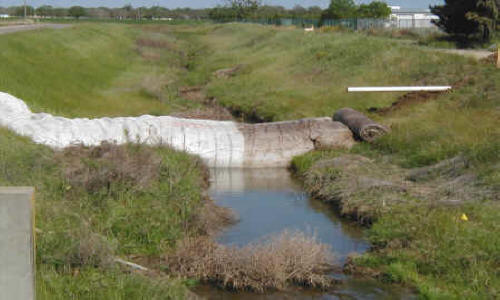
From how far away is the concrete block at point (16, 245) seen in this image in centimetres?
421

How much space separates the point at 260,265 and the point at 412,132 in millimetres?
9021

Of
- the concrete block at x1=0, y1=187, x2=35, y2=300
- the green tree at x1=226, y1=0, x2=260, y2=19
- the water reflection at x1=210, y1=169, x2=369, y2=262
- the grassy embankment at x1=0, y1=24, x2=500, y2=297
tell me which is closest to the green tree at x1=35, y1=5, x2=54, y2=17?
the green tree at x1=226, y1=0, x2=260, y2=19

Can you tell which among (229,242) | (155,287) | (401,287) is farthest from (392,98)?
(155,287)

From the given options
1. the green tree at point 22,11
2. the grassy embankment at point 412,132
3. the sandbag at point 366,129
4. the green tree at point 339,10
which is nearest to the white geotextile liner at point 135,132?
the grassy embankment at point 412,132

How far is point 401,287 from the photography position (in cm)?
905

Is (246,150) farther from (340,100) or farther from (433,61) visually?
(433,61)

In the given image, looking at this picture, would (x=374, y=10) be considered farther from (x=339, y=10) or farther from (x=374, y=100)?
(x=374, y=100)

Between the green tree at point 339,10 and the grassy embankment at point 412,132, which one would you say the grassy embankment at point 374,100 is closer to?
the grassy embankment at point 412,132

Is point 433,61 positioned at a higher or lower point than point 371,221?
Answer: higher

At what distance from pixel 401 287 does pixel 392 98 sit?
1361 centimetres

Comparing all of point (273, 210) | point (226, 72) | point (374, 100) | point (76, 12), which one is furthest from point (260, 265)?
point (76, 12)

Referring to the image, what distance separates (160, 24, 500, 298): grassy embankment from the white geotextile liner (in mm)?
1763

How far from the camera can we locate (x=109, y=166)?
11578 millimetres

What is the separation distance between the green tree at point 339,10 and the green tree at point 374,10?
6.76ft
